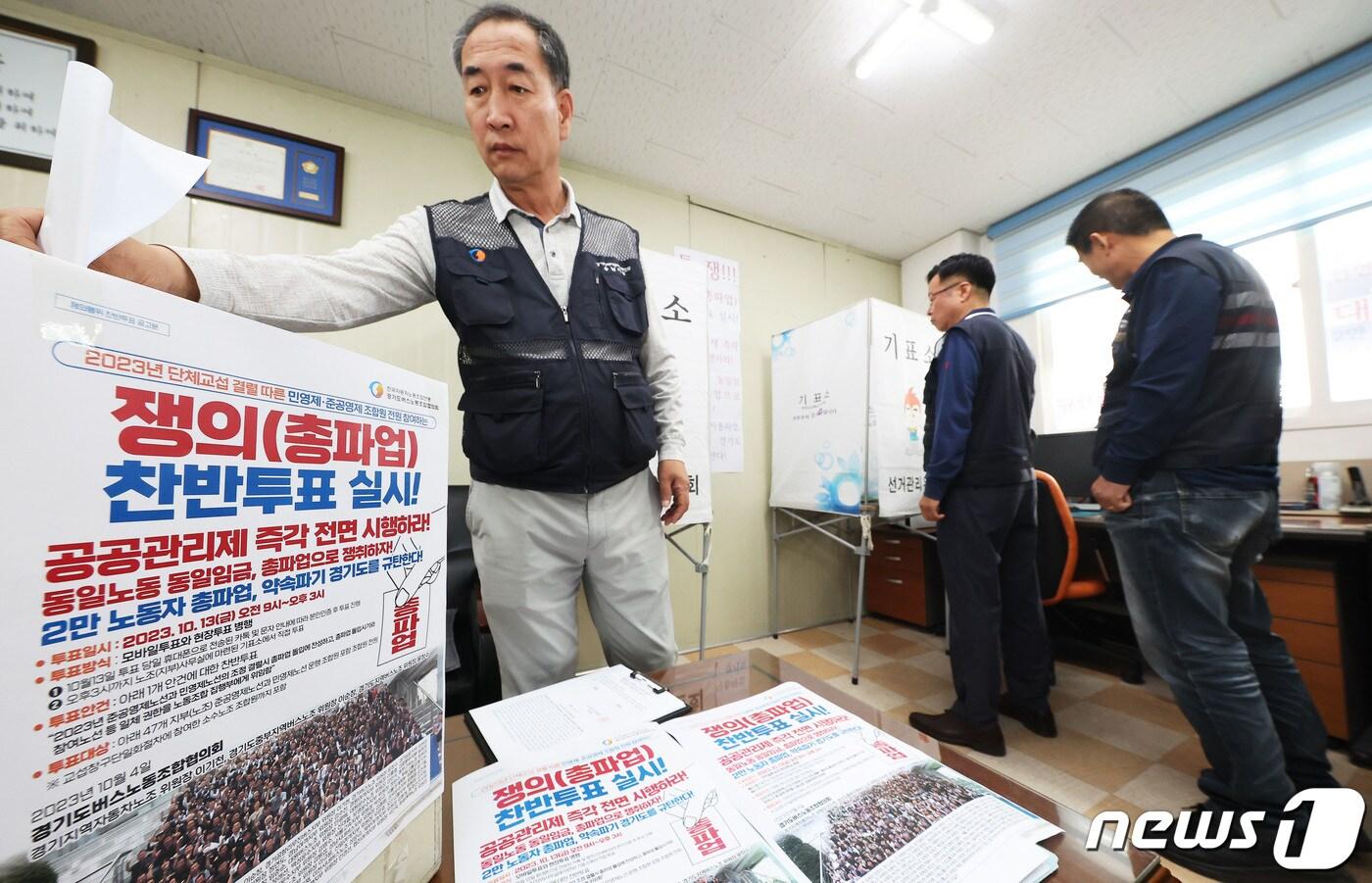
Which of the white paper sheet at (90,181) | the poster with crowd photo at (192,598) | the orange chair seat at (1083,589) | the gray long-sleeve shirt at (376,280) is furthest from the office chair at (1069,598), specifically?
the white paper sheet at (90,181)

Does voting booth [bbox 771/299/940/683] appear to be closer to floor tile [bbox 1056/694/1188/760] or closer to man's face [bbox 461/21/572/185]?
floor tile [bbox 1056/694/1188/760]

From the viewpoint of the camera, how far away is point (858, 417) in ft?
6.88

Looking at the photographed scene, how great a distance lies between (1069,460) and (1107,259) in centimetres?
148

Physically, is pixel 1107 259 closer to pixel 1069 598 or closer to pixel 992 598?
pixel 992 598

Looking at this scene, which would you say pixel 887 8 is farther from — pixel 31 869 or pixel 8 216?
pixel 31 869

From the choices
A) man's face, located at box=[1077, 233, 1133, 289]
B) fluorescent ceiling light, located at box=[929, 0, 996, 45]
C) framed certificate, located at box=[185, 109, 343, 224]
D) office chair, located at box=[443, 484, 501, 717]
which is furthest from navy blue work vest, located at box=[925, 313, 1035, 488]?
framed certificate, located at box=[185, 109, 343, 224]

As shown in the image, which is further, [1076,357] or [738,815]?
[1076,357]

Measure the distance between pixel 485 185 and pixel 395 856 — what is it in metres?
2.23

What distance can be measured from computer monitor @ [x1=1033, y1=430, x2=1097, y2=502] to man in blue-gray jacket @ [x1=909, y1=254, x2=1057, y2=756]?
1.03 m

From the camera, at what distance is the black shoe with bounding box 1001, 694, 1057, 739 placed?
1493 millimetres

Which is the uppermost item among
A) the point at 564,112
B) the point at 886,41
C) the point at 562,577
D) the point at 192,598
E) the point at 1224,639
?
the point at 886,41

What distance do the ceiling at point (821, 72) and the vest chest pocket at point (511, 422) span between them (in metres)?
1.38

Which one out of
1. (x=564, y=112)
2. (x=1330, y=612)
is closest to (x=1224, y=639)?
(x=1330, y=612)

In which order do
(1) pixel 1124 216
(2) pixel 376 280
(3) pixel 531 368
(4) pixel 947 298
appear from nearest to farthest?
(2) pixel 376 280 < (3) pixel 531 368 < (1) pixel 1124 216 < (4) pixel 947 298
